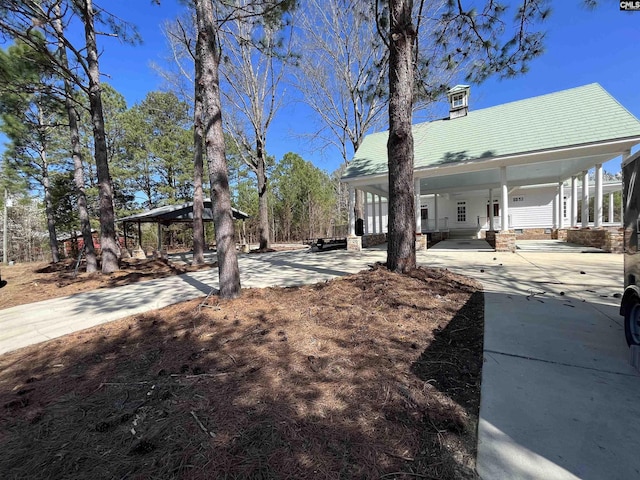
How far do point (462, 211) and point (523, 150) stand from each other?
11231 millimetres

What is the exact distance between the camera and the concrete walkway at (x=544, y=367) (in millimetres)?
1386

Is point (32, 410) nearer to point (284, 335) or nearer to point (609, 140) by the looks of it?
point (284, 335)

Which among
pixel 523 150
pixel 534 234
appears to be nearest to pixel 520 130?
pixel 523 150

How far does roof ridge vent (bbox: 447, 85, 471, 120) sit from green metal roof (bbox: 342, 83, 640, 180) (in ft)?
2.12

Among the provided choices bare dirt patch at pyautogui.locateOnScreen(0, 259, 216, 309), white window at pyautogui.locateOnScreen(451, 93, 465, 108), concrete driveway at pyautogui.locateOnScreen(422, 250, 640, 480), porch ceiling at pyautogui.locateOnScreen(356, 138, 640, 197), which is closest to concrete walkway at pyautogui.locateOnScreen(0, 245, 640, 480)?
concrete driveway at pyautogui.locateOnScreen(422, 250, 640, 480)

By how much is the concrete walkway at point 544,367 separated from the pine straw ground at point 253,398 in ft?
0.58

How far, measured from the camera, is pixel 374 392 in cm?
192

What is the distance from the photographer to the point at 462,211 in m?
20.3

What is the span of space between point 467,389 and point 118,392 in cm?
253

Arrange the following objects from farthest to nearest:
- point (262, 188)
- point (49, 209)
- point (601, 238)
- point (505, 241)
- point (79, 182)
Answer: point (262, 188), point (49, 209), point (505, 241), point (601, 238), point (79, 182)

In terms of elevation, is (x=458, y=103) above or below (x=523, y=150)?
above

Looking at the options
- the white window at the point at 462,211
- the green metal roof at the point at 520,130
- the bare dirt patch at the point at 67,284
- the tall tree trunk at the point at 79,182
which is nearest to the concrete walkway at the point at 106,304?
the bare dirt patch at the point at 67,284

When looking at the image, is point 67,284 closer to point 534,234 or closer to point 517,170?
point 517,170

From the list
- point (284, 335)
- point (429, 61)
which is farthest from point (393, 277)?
point (429, 61)
